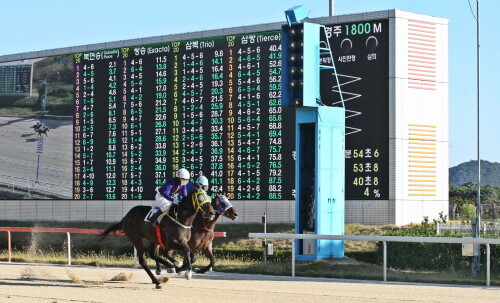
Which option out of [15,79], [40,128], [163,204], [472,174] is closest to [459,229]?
[163,204]

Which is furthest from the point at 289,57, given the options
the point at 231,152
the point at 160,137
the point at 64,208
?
the point at 64,208

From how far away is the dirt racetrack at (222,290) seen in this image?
1210 centimetres

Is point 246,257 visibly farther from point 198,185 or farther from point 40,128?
point 40,128

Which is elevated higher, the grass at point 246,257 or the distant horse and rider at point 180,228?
the distant horse and rider at point 180,228

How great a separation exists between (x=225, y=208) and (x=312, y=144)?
4150 millimetres

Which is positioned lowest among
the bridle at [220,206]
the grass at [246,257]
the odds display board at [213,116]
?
the grass at [246,257]

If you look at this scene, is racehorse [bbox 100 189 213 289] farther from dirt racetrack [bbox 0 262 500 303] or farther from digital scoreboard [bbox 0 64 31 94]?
digital scoreboard [bbox 0 64 31 94]

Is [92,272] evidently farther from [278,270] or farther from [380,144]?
[380,144]

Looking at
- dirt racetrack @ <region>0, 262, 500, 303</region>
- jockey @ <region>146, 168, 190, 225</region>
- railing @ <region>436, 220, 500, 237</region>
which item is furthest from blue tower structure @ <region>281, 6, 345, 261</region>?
jockey @ <region>146, 168, 190, 225</region>

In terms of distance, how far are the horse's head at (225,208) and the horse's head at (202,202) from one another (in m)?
1.43

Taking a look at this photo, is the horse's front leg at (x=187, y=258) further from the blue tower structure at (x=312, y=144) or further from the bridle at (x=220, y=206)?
the blue tower structure at (x=312, y=144)

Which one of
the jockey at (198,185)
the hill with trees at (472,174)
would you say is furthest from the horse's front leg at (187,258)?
the hill with trees at (472,174)

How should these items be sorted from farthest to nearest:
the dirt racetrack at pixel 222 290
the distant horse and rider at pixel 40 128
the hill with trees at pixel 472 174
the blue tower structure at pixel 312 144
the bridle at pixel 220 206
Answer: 1. the hill with trees at pixel 472 174
2. the distant horse and rider at pixel 40 128
3. the blue tower structure at pixel 312 144
4. the bridle at pixel 220 206
5. the dirt racetrack at pixel 222 290

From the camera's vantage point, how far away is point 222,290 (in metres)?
13.4
